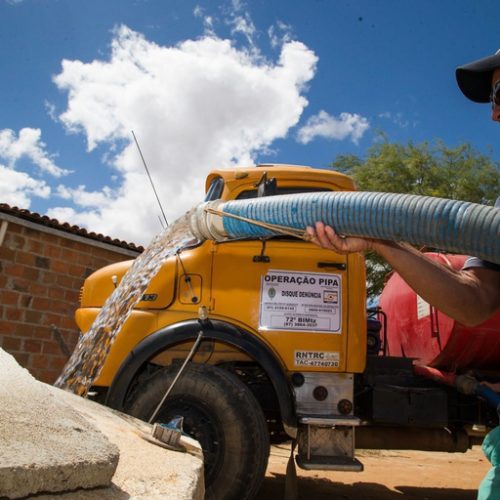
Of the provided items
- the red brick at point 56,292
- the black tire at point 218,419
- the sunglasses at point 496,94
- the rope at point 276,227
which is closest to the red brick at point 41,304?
the red brick at point 56,292

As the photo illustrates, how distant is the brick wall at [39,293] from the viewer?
7734 mm

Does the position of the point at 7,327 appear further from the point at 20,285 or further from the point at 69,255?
the point at 69,255

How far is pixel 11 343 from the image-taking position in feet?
25.1

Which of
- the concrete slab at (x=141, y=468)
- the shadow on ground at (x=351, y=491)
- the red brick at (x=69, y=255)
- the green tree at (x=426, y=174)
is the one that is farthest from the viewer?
the green tree at (x=426, y=174)

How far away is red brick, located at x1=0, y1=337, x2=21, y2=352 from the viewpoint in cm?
758

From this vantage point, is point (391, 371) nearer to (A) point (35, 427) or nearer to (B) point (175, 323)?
(B) point (175, 323)

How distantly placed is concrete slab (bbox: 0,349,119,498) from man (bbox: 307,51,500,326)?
1.17m

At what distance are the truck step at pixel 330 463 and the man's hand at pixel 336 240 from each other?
6.26 ft

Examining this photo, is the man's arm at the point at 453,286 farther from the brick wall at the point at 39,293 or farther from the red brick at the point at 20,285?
the red brick at the point at 20,285

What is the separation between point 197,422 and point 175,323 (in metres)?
0.71

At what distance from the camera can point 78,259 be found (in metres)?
8.61

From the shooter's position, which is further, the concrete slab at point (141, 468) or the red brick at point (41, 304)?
the red brick at point (41, 304)

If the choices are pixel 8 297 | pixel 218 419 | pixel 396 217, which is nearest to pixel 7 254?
pixel 8 297

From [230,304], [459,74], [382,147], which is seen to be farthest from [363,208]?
[382,147]
